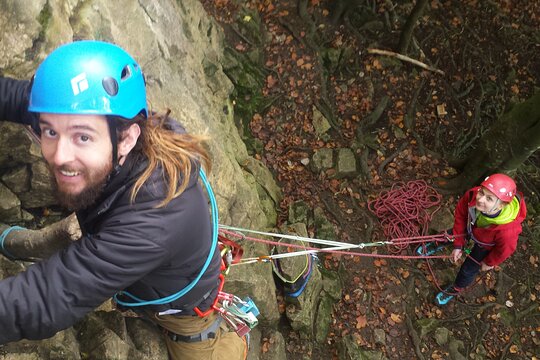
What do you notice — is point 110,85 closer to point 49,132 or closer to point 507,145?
point 49,132

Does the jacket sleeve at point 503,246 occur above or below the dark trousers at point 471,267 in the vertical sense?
above

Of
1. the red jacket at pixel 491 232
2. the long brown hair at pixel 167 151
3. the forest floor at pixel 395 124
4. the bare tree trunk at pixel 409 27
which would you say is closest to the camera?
the long brown hair at pixel 167 151

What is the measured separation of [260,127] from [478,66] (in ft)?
17.2

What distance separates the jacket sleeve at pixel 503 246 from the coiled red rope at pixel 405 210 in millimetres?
1958

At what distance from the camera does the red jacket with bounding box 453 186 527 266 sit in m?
5.33

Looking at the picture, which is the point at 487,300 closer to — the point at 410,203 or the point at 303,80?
the point at 410,203

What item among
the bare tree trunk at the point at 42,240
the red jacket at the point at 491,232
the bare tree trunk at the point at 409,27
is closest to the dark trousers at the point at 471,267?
the red jacket at the point at 491,232

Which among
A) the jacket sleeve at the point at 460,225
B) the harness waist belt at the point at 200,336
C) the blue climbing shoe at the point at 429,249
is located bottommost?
the blue climbing shoe at the point at 429,249

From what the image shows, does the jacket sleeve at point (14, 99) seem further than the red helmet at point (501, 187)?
No

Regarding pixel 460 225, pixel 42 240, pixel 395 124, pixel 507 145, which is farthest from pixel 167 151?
pixel 395 124

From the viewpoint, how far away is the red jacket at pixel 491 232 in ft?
17.5

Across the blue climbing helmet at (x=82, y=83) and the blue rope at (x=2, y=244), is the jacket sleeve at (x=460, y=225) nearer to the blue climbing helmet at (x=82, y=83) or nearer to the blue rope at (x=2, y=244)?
the blue climbing helmet at (x=82, y=83)

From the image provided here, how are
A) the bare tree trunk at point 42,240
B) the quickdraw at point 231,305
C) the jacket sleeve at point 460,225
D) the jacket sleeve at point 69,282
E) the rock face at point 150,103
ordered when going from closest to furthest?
the jacket sleeve at point 69,282 → the bare tree trunk at point 42,240 → the rock face at point 150,103 → the quickdraw at point 231,305 → the jacket sleeve at point 460,225

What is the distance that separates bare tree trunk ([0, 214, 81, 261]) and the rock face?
471mm
